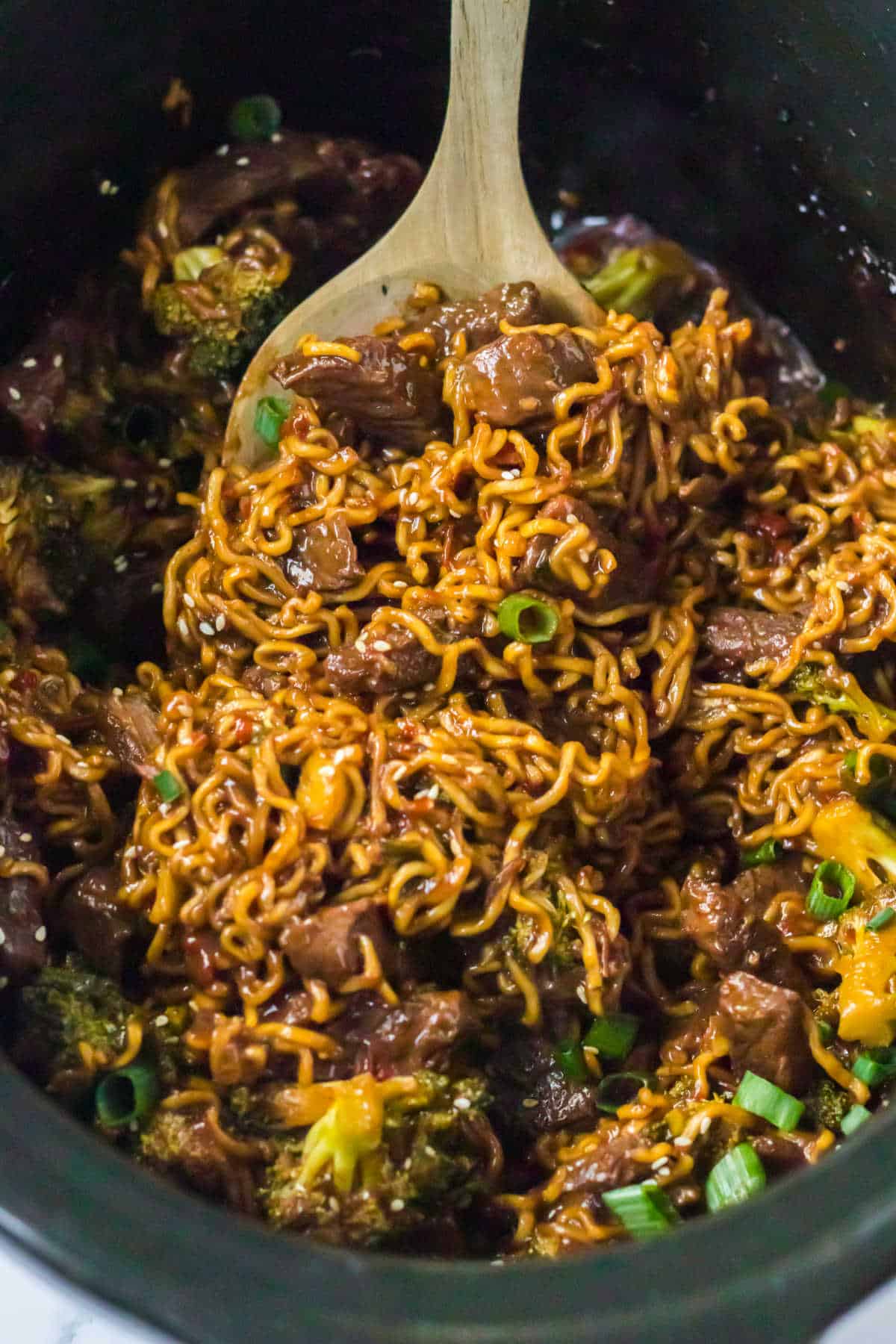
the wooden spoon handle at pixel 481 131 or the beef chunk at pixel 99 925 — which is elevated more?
the wooden spoon handle at pixel 481 131

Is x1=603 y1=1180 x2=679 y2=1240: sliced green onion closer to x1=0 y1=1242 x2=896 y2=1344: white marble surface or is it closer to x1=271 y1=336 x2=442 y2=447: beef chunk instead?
x1=0 y1=1242 x2=896 y2=1344: white marble surface

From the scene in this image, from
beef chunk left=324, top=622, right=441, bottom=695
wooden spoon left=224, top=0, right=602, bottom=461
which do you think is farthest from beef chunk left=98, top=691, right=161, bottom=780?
wooden spoon left=224, top=0, right=602, bottom=461

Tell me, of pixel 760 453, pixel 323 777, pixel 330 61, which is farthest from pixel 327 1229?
pixel 330 61

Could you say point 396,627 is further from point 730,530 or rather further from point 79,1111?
point 79,1111

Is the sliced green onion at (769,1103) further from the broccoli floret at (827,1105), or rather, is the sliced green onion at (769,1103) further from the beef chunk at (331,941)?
the beef chunk at (331,941)

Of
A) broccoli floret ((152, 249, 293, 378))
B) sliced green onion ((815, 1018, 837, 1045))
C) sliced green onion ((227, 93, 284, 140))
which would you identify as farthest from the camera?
sliced green onion ((227, 93, 284, 140))

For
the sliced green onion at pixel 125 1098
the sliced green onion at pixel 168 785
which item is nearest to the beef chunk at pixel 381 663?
the sliced green onion at pixel 168 785
